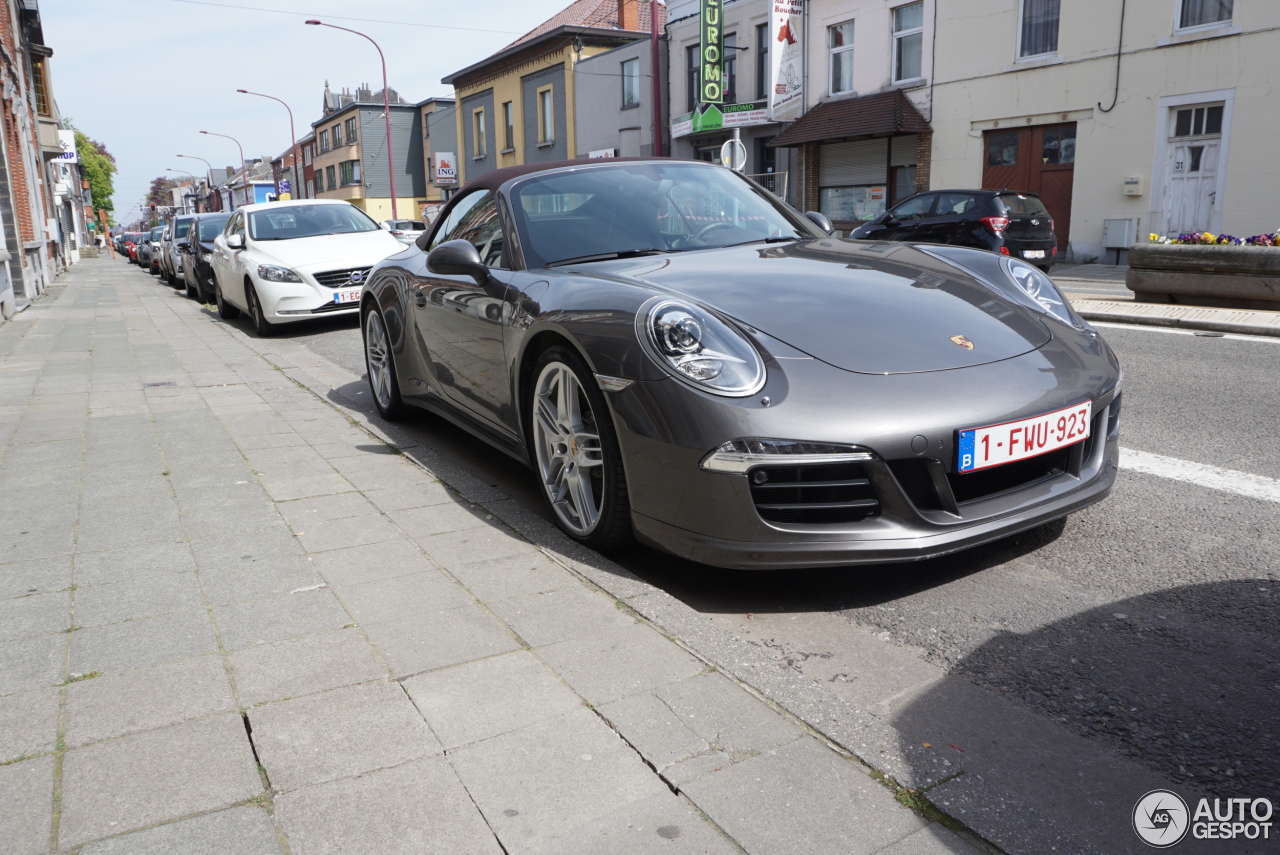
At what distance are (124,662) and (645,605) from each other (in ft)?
4.65

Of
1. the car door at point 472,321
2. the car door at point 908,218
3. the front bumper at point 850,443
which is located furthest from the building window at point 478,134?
the front bumper at point 850,443

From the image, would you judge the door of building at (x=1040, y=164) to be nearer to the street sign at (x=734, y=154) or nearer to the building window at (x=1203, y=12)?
the building window at (x=1203, y=12)

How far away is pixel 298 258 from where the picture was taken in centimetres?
1091

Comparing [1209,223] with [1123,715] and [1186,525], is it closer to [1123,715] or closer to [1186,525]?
[1186,525]

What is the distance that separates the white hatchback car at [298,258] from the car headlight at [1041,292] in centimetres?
748

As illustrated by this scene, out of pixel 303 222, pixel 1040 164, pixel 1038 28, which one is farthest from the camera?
pixel 1040 164

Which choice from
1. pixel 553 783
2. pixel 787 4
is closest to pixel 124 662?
pixel 553 783

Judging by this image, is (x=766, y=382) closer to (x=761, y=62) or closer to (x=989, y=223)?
(x=989, y=223)

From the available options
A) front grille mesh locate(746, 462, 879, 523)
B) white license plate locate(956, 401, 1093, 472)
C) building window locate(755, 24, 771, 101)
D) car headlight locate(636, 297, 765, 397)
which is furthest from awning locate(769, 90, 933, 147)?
front grille mesh locate(746, 462, 879, 523)

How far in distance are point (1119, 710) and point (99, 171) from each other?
120 meters

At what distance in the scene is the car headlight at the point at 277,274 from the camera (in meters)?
10.7

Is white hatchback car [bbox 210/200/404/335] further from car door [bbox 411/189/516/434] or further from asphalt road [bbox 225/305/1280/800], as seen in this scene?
asphalt road [bbox 225/305/1280/800]

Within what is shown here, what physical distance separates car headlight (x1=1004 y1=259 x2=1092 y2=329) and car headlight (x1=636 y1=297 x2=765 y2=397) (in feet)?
4.31

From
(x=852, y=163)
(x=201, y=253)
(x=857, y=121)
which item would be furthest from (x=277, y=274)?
(x=852, y=163)
